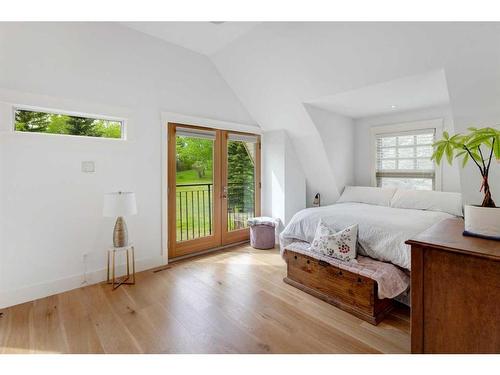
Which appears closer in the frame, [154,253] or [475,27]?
[475,27]

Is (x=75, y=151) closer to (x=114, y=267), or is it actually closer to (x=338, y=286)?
(x=114, y=267)

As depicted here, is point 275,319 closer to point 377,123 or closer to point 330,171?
point 330,171

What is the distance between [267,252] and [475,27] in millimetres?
3389

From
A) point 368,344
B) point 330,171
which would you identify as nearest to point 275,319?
point 368,344

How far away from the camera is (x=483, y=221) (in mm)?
1367

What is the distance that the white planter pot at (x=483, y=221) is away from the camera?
133 centimetres

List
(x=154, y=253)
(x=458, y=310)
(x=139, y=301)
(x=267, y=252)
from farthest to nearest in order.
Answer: (x=267, y=252)
(x=154, y=253)
(x=139, y=301)
(x=458, y=310)

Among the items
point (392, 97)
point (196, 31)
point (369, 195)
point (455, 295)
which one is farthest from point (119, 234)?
point (392, 97)

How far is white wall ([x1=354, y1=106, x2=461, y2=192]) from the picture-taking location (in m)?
3.66

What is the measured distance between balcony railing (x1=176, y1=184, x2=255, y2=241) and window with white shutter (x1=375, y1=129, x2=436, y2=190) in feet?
7.97

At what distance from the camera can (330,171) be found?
14.1 ft

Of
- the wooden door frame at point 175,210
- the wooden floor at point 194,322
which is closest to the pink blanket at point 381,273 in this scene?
the wooden floor at point 194,322

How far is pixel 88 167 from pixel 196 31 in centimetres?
202

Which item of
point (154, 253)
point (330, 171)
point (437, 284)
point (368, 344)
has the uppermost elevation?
point (330, 171)
